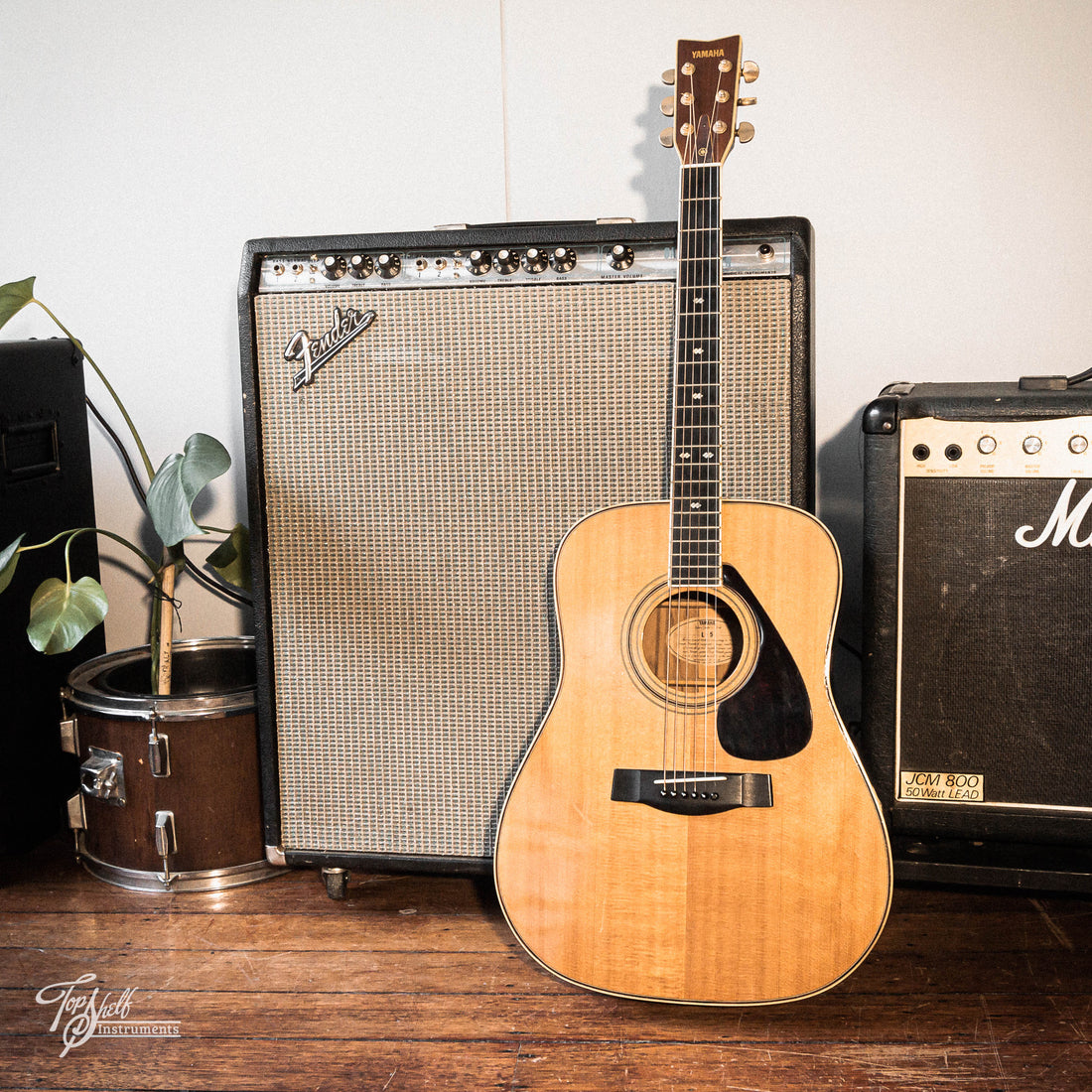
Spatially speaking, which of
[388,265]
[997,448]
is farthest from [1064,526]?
[388,265]

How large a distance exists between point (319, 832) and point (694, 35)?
1.25m

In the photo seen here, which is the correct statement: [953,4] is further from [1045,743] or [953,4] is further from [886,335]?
[1045,743]

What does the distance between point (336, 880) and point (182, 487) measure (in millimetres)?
549

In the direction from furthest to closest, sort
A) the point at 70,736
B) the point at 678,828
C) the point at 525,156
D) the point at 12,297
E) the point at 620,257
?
the point at 525,156 < the point at 70,736 < the point at 12,297 < the point at 620,257 < the point at 678,828

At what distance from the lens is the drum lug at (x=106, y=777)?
4.22ft

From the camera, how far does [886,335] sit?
1.48 meters

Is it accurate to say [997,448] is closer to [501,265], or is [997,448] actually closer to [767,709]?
[767,709]

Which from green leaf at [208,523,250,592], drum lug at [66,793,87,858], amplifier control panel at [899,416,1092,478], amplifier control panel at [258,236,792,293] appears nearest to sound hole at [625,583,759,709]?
amplifier control panel at [899,416,1092,478]

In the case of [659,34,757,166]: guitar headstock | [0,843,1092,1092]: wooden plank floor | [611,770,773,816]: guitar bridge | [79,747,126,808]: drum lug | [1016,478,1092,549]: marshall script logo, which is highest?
[659,34,757,166]: guitar headstock

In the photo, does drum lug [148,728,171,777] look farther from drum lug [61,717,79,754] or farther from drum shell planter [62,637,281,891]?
drum lug [61,717,79,754]

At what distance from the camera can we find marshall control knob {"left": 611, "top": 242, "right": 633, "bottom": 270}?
1.11 m

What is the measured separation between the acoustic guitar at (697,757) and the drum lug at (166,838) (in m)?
0.49

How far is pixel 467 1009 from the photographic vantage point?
104 centimetres

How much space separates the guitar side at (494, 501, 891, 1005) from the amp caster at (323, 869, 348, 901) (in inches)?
12.8
